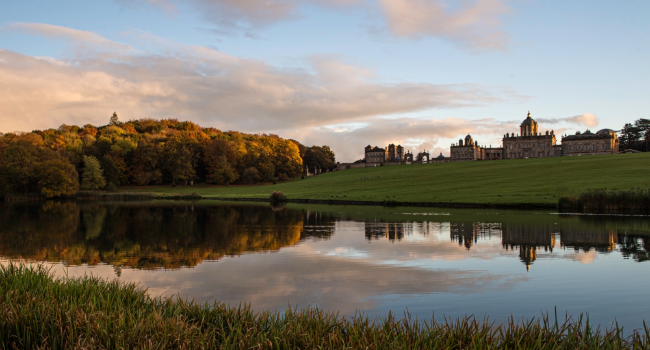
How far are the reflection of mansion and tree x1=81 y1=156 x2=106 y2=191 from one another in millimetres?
99710

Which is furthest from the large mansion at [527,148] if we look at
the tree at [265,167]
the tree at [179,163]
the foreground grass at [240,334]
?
the foreground grass at [240,334]

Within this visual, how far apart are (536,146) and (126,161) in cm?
12050

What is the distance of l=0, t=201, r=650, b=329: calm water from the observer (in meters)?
10.5

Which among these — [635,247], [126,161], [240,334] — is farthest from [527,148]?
[240,334]

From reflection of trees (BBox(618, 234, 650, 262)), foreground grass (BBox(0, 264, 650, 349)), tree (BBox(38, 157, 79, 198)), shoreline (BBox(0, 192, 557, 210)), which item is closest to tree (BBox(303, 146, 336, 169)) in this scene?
shoreline (BBox(0, 192, 557, 210))

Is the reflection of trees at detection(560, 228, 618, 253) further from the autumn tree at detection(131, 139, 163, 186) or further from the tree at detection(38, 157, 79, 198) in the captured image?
the autumn tree at detection(131, 139, 163, 186)

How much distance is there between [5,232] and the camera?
24266 millimetres

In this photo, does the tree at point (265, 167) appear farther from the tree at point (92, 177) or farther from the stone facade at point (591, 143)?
the stone facade at point (591, 143)

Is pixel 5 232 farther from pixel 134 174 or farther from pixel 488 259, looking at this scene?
pixel 134 174

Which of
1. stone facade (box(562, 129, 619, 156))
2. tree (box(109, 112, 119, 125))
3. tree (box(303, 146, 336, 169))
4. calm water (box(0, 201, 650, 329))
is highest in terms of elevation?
tree (box(109, 112, 119, 125))

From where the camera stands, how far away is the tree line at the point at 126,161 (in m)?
67.7

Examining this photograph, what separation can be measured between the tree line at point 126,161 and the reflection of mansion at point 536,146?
6949 cm

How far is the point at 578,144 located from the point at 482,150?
32.9 meters

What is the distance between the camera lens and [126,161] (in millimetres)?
94250
